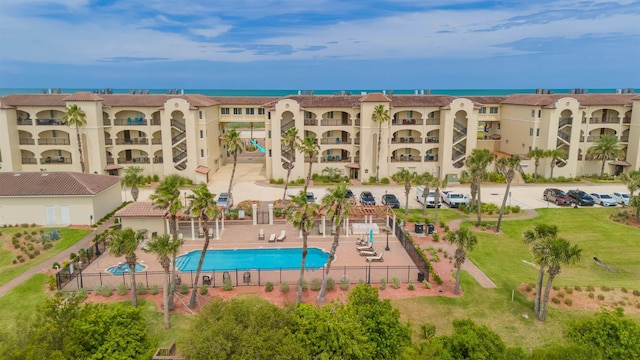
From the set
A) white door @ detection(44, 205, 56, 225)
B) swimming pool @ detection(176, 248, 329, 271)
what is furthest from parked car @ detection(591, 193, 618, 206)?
white door @ detection(44, 205, 56, 225)

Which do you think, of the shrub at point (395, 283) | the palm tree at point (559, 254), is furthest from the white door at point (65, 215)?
the palm tree at point (559, 254)

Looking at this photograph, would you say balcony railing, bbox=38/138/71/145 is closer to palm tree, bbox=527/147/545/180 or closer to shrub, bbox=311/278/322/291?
shrub, bbox=311/278/322/291

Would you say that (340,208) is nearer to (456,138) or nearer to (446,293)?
(446,293)

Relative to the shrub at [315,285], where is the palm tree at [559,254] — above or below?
above

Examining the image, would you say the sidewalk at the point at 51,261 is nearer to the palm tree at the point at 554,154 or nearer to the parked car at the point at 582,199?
the parked car at the point at 582,199

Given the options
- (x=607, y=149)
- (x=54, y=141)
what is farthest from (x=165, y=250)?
(x=607, y=149)

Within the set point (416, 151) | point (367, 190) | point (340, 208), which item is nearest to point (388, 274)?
point (340, 208)

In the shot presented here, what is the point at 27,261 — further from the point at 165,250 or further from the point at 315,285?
the point at 315,285
